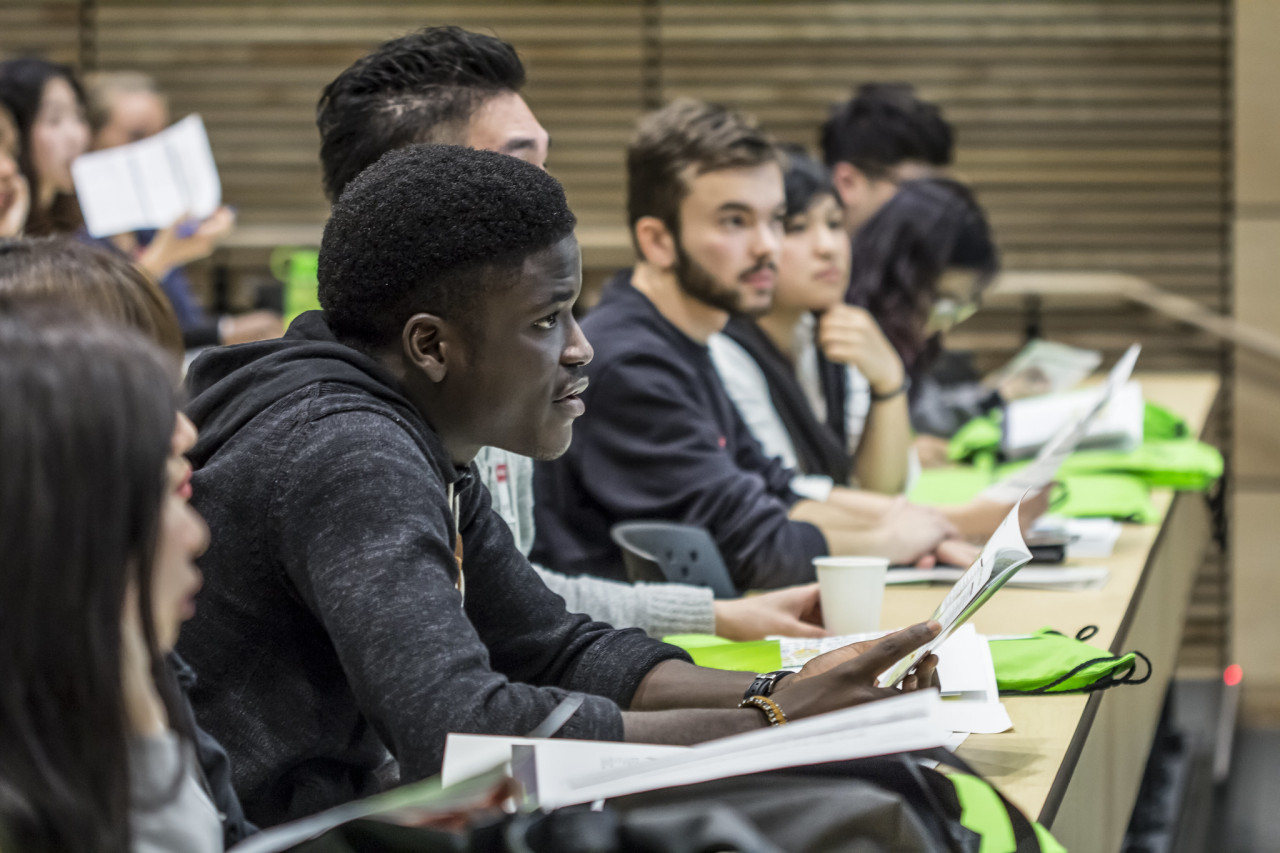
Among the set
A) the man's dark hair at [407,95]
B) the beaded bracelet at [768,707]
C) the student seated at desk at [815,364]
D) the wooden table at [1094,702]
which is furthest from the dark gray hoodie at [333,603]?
the student seated at desk at [815,364]

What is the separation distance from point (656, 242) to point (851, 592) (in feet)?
3.26

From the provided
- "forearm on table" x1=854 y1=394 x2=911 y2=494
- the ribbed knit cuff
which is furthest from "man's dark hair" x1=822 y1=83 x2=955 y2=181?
the ribbed knit cuff

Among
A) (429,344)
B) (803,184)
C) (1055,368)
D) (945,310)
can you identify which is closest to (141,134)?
(803,184)

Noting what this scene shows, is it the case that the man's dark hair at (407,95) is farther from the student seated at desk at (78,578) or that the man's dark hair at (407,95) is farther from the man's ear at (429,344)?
the student seated at desk at (78,578)

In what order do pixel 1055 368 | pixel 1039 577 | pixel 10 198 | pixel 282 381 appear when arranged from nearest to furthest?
1. pixel 282 381
2. pixel 1039 577
3. pixel 10 198
4. pixel 1055 368

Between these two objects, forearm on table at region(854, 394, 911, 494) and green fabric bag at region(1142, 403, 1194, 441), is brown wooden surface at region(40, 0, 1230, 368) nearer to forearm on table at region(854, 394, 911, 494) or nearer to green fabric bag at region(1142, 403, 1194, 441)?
green fabric bag at region(1142, 403, 1194, 441)

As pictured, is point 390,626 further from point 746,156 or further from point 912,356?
point 912,356

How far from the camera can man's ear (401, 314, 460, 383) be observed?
1225mm

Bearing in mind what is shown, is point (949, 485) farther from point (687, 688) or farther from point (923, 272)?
point (687, 688)

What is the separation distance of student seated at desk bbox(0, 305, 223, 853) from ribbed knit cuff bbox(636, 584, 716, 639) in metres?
0.96

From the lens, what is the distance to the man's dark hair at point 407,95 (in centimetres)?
174

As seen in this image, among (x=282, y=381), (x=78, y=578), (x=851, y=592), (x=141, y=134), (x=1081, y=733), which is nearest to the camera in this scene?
(x=78, y=578)

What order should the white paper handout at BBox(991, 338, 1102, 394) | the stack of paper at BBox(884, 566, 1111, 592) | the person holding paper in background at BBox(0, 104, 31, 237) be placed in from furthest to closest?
1. the white paper handout at BBox(991, 338, 1102, 394)
2. the person holding paper in background at BBox(0, 104, 31, 237)
3. the stack of paper at BBox(884, 566, 1111, 592)

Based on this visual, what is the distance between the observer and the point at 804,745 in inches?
33.1
